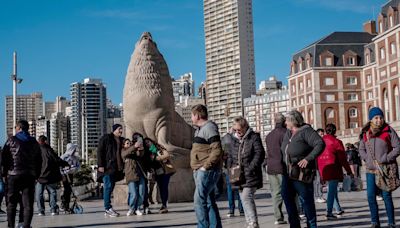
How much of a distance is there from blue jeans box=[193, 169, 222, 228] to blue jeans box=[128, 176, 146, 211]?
4.17 meters

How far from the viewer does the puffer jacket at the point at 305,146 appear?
775 cm

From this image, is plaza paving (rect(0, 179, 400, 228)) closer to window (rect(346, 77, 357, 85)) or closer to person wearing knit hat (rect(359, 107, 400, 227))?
person wearing knit hat (rect(359, 107, 400, 227))

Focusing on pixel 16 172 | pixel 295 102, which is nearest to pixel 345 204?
pixel 16 172

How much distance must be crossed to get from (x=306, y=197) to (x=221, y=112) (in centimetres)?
14818

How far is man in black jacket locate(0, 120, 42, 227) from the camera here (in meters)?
9.60

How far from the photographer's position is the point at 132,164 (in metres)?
12.2

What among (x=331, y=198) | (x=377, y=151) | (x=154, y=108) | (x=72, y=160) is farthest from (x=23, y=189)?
(x=154, y=108)

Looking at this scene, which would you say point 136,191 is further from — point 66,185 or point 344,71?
point 344,71

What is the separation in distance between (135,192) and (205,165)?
14.6 feet

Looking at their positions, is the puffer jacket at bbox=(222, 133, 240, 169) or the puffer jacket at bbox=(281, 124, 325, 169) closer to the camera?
the puffer jacket at bbox=(281, 124, 325, 169)

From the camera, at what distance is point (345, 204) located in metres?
13.2

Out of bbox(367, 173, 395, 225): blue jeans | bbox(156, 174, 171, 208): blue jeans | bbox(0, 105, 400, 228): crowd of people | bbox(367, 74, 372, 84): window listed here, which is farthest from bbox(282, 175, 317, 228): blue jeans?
A: bbox(367, 74, 372, 84): window

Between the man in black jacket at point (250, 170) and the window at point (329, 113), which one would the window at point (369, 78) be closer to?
the window at point (329, 113)

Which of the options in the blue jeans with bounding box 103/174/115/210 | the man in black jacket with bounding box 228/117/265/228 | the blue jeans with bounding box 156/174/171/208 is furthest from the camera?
the blue jeans with bounding box 156/174/171/208
